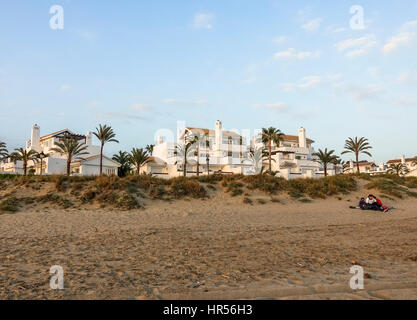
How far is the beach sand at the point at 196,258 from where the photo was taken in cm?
525

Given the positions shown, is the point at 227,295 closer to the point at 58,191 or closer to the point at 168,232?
the point at 168,232

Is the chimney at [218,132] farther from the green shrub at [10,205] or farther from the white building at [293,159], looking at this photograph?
the green shrub at [10,205]

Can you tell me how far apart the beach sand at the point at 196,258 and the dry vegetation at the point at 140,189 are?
3.00 metres

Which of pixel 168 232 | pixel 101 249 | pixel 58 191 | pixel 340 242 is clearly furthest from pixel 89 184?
pixel 340 242

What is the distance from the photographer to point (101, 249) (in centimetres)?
872

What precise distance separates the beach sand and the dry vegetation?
9.86ft

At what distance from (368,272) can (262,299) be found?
300 cm

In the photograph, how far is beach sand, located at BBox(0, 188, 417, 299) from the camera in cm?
525

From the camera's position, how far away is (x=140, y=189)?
22.1m

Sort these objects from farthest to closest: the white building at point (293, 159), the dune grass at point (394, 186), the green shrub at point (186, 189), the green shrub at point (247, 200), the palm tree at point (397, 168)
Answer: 1. the palm tree at point (397, 168)
2. the white building at point (293, 159)
3. the dune grass at point (394, 186)
4. the green shrub at point (186, 189)
5. the green shrub at point (247, 200)

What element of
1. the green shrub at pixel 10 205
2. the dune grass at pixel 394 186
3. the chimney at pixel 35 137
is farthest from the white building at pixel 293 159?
the green shrub at pixel 10 205

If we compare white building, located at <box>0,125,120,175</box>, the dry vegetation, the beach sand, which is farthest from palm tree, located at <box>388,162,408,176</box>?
the beach sand
